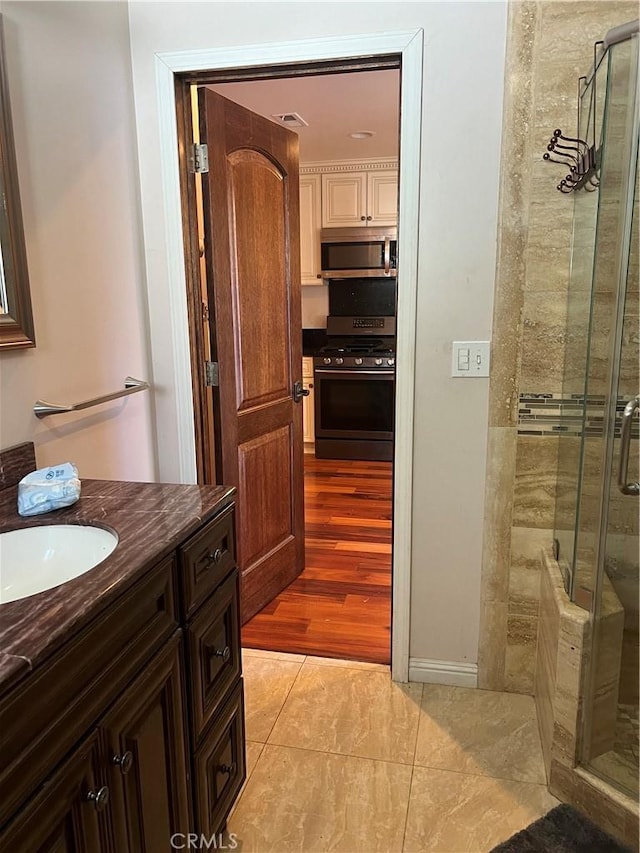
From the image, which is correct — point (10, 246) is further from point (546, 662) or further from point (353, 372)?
point (353, 372)

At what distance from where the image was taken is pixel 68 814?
3.03 ft

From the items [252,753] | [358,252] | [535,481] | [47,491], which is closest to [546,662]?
[535,481]

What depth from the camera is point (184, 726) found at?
1.33 meters

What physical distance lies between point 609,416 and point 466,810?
44.8 inches

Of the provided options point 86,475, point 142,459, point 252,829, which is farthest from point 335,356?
point 252,829

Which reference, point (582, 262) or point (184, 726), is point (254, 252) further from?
point (184, 726)

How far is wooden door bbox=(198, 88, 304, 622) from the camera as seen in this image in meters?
2.32

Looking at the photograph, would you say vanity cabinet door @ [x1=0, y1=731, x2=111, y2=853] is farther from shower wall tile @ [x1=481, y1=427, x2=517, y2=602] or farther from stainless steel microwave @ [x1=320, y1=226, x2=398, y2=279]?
stainless steel microwave @ [x1=320, y1=226, x2=398, y2=279]

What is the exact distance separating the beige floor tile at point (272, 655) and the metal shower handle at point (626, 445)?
4.66ft

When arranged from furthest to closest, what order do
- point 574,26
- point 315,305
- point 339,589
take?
point 315,305 < point 339,589 < point 574,26

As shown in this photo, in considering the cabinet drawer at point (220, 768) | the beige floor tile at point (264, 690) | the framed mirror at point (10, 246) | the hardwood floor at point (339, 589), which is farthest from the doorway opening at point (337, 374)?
the cabinet drawer at point (220, 768)

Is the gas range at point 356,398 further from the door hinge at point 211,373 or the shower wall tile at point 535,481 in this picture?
Answer: the shower wall tile at point 535,481

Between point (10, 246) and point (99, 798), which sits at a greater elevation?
point (10, 246)

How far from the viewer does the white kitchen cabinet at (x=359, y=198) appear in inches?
197
